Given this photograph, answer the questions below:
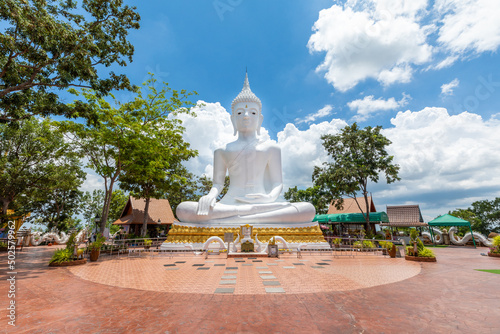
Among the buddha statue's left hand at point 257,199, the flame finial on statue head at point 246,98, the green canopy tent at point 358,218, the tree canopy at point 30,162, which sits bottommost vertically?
the green canopy tent at point 358,218

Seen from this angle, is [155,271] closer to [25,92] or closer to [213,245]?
[213,245]

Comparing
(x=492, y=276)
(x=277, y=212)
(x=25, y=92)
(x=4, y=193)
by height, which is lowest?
(x=492, y=276)

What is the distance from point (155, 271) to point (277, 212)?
7047mm

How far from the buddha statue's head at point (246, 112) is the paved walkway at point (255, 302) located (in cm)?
1040

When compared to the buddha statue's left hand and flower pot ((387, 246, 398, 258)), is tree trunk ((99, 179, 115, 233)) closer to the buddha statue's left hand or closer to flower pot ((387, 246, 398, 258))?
the buddha statue's left hand

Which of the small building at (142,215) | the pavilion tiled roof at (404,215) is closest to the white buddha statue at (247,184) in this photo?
the small building at (142,215)

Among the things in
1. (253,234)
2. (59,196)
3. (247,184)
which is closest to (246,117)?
(247,184)

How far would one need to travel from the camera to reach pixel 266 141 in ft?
52.4

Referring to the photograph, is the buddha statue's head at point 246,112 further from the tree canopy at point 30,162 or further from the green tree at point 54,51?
the tree canopy at point 30,162

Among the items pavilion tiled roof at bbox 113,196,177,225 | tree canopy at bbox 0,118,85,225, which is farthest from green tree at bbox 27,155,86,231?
pavilion tiled roof at bbox 113,196,177,225

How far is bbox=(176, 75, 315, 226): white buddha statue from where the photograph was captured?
12687mm

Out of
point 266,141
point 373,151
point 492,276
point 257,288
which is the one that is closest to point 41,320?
point 257,288

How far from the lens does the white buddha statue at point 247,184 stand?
1269 centimetres

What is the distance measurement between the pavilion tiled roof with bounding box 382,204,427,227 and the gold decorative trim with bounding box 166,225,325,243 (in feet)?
48.6
